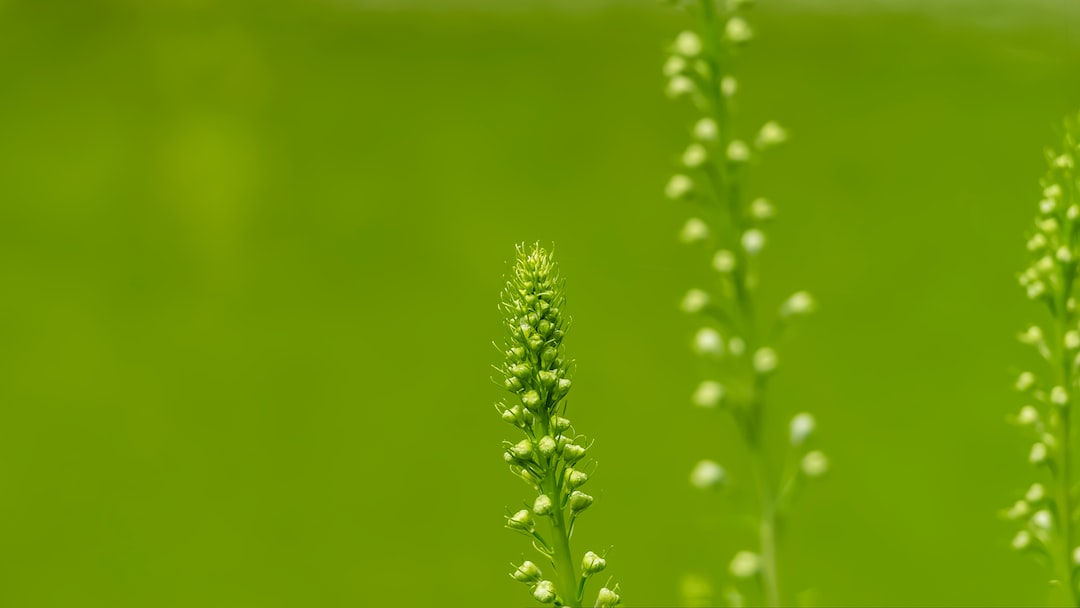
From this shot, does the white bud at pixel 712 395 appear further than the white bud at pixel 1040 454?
No

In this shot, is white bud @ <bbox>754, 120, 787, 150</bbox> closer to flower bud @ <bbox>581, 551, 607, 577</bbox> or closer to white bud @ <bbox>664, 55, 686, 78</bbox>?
white bud @ <bbox>664, 55, 686, 78</bbox>

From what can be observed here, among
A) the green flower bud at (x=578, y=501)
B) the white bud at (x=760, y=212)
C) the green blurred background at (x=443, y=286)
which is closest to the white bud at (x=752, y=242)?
the white bud at (x=760, y=212)

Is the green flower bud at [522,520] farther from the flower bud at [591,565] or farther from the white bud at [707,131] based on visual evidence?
the white bud at [707,131]

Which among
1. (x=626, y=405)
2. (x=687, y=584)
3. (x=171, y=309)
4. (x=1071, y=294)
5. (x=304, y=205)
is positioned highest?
(x=304, y=205)

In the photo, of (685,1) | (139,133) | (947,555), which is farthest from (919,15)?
(685,1)

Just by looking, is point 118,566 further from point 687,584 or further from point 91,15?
point 687,584
